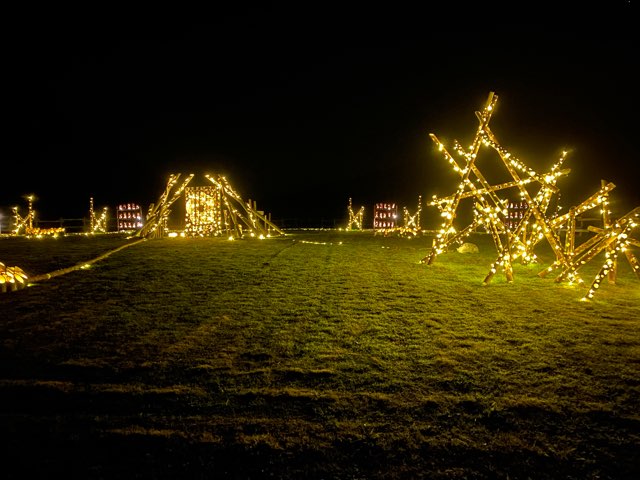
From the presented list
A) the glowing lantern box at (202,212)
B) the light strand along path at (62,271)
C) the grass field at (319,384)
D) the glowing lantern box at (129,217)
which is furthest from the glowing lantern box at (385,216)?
the grass field at (319,384)

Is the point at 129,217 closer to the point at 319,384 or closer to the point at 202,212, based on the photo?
the point at 202,212

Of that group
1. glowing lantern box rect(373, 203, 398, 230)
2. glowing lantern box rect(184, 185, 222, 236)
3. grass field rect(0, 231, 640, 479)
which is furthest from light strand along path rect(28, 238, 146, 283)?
glowing lantern box rect(373, 203, 398, 230)

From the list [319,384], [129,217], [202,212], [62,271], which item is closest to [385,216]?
[202,212]

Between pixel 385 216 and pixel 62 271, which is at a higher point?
pixel 385 216

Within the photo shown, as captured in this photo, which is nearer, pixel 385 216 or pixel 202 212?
pixel 202 212

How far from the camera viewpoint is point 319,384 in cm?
357

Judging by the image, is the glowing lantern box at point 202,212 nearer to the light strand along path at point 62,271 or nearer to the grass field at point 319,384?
the light strand along path at point 62,271

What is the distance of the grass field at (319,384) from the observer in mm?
2545

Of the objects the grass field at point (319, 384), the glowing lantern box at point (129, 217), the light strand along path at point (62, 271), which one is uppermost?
the glowing lantern box at point (129, 217)

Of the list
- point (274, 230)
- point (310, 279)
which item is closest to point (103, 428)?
point (310, 279)

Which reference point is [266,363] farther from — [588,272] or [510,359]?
[588,272]

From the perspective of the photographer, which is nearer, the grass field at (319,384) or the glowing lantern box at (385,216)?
the grass field at (319,384)

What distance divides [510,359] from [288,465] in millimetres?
2726

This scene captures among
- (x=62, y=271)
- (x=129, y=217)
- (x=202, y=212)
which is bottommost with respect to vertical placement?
(x=62, y=271)
